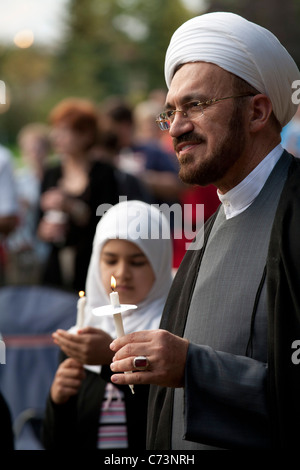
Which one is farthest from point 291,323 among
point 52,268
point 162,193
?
point 162,193

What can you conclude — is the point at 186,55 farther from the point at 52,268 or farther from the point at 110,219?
the point at 52,268

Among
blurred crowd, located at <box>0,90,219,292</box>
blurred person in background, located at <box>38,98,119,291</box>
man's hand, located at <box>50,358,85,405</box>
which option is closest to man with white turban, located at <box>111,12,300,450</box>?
man's hand, located at <box>50,358,85,405</box>

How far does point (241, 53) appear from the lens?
2102mm

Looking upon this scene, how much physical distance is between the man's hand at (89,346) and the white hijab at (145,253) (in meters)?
0.41

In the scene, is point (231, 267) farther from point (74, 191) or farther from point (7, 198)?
point (7, 198)

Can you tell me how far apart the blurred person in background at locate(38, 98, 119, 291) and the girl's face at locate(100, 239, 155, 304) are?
7.30ft

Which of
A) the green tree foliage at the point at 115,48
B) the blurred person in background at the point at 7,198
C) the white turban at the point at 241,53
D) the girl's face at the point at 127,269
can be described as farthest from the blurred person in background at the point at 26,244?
the green tree foliage at the point at 115,48

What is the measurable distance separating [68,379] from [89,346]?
35 cm

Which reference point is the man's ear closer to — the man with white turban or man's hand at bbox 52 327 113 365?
the man with white turban

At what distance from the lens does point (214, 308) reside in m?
2.06

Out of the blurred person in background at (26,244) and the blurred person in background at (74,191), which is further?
the blurred person in background at (26,244)

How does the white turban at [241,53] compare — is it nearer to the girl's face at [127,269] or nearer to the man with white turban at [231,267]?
the man with white turban at [231,267]

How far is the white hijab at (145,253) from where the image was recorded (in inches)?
117

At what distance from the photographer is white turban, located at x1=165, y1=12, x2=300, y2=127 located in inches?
82.6
